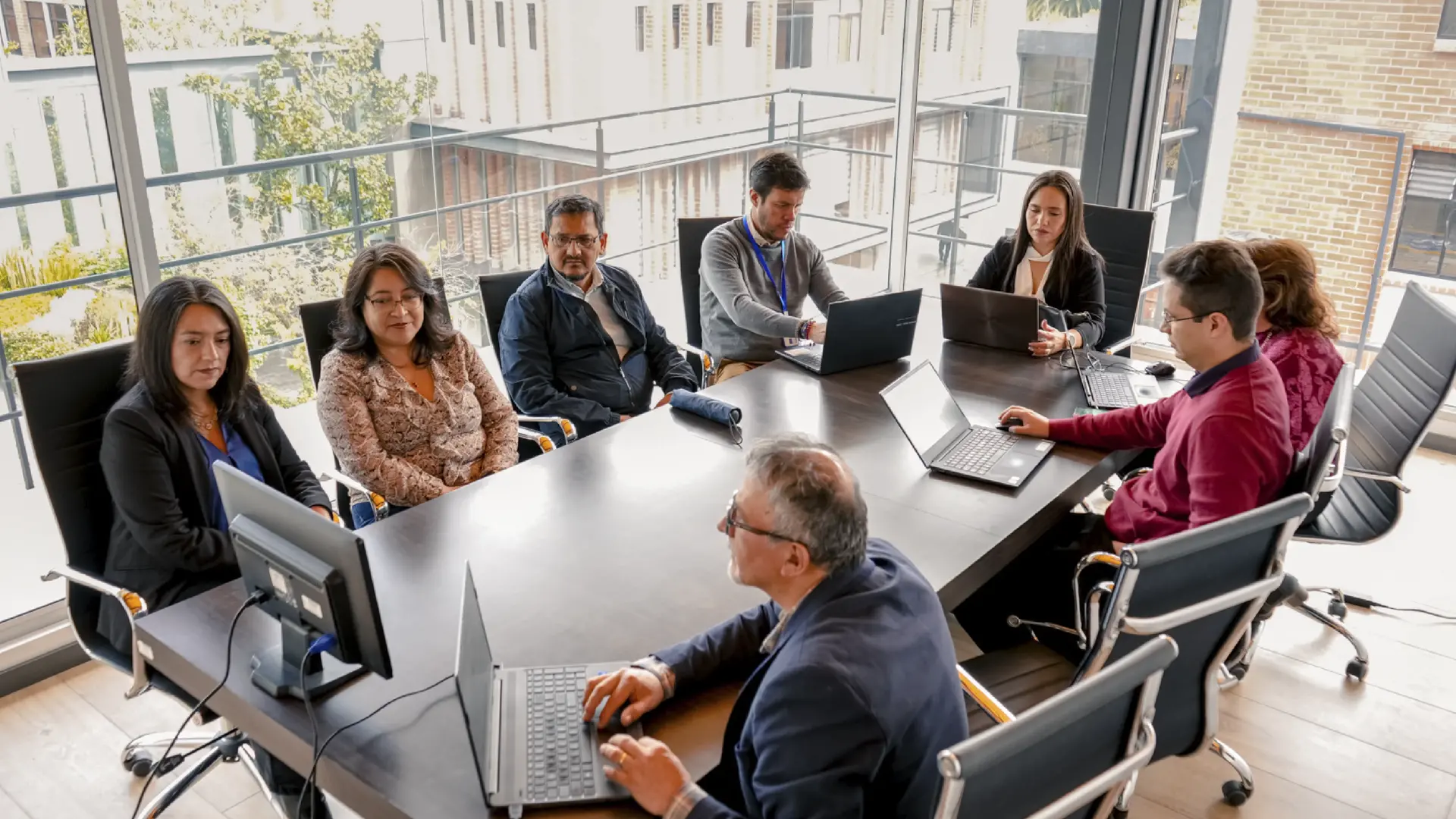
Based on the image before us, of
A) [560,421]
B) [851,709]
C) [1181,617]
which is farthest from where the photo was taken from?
[560,421]

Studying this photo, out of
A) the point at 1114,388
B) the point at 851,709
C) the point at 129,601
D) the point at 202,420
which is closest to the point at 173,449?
the point at 202,420

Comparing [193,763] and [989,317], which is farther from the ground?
[989,317]

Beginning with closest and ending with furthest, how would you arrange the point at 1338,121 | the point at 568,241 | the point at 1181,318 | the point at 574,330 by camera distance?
1. the point at 1181,318
2. the point at 568,241
3. the point at 574,330
4. the point at 1338,121

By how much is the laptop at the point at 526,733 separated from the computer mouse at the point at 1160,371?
7.67 feet

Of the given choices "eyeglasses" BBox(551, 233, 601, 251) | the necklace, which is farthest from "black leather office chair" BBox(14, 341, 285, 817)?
"eyeglasses" BBox(551, 233, 601, 251)

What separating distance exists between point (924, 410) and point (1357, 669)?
1.53 meters

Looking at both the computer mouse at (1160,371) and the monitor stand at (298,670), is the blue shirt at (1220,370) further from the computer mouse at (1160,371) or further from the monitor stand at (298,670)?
the monitor stand at (298,670)

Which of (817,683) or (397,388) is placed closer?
(817,683)

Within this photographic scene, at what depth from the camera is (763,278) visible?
400cm

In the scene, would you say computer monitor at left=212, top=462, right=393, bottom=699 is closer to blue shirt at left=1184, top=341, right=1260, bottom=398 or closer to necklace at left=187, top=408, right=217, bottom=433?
necklace at left=187, top=408, right=217, bottom=433

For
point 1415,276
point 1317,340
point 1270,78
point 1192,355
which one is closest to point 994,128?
point 1270,78

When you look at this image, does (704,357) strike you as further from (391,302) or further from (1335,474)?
(1335,474)

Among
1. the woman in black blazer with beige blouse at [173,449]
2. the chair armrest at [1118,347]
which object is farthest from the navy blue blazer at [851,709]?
the chair armrest at [1118,347]

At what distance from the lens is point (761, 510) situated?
1660 millimetres
